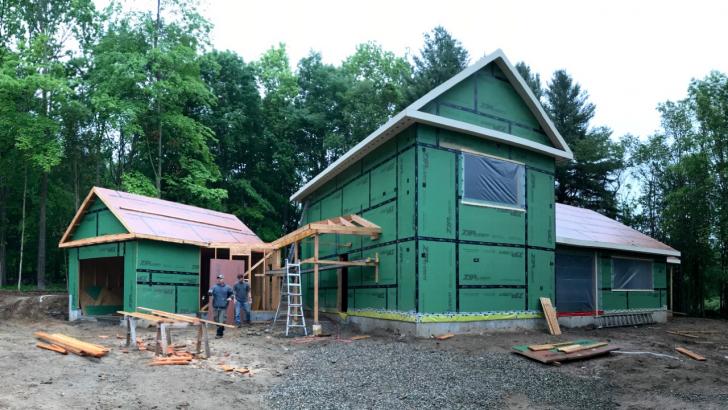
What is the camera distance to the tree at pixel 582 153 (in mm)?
33031

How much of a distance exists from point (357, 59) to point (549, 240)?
29.0 metres

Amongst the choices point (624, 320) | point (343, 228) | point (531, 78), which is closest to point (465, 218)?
point (343, 228)

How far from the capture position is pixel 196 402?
23.7ft

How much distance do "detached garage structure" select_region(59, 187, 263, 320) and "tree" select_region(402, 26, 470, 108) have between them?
15078 mm

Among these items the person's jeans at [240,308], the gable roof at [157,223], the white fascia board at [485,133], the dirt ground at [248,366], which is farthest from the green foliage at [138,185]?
the white fascia board at [485,133]

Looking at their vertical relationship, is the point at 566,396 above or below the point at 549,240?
below

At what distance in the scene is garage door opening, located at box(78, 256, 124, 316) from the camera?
18448 mm

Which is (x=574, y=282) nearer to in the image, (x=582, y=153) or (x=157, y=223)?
(x=157, y=223)

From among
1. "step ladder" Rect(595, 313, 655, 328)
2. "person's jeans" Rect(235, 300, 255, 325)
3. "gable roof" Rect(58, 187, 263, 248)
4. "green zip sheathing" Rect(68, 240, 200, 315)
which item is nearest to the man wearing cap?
"person's jeans" Rect(235, 300, 255, 325)

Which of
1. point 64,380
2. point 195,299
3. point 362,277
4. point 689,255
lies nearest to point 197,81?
point 195,299

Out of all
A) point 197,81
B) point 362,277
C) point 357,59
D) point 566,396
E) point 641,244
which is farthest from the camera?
point 357,59

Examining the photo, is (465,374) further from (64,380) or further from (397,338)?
(64,380)

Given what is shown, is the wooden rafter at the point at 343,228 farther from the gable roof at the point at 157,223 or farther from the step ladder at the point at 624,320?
the step ladder at the point at 624,320

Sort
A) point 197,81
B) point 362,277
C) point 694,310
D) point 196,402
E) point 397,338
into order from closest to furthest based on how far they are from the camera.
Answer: point 196,402 < point 397,338 < point 362,277 < point 694,310 < point 197,81
